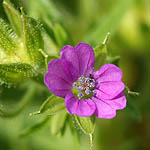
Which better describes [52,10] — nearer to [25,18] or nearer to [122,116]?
[25,18]

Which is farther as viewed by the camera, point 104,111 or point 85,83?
point 85,83

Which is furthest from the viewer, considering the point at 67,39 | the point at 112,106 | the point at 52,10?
the point at 52,10

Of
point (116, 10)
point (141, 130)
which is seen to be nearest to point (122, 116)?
point (141, 130)

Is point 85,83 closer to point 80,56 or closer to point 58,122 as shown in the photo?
point 80,56

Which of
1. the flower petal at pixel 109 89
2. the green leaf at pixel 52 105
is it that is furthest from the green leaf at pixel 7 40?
the flower petal at pixel 109 89

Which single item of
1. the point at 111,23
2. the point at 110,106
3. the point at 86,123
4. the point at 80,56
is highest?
the point at 111,23

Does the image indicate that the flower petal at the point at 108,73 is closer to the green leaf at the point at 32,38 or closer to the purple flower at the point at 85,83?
the purple flower at the point at 85,83

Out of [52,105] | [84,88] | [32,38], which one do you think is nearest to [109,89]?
[84,88]

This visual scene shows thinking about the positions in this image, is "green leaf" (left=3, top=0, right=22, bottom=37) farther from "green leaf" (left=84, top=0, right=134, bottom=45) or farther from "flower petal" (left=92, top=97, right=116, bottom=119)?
"green leaf" (left=84, top=0, right=134, bottom=45)
